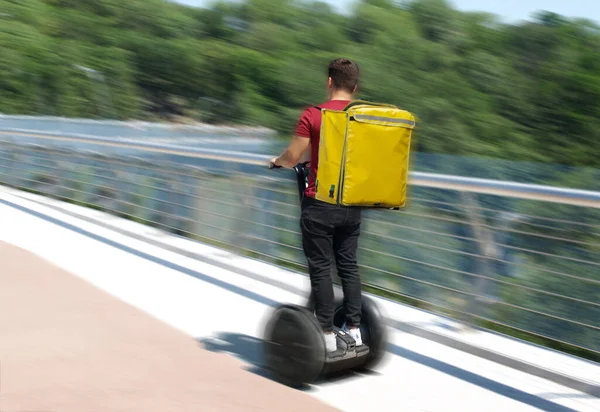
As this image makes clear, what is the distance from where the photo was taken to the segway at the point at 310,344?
462 cm

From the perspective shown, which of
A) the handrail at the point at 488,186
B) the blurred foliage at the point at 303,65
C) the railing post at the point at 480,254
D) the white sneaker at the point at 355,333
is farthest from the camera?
the blurred foliage at the point at 303,65

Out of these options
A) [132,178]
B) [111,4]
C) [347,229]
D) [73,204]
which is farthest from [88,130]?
[111,4]

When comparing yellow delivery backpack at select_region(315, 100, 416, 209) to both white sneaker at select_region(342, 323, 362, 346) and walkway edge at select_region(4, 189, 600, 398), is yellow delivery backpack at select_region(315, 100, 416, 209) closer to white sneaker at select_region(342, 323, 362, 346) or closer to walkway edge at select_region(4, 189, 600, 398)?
white sneaker at select_region(342, 323, 362, 346)

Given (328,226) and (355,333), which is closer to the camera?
(328,226)

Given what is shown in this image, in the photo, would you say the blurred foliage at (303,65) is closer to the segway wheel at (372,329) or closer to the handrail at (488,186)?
the handrail at (488,186)

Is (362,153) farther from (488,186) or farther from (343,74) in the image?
(488,186)

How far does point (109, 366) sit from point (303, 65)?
52.6 meters

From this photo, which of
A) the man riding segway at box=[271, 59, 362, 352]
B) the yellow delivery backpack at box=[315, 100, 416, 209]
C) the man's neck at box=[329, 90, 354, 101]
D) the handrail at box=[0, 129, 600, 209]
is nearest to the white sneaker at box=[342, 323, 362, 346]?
the man riding segway at box=[271, 59, 362, 352]

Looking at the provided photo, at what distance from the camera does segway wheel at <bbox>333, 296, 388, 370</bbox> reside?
496 centimetres

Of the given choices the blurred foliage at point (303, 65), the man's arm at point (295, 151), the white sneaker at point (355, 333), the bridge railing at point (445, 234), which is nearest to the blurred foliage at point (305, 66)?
the blurred foliage at point (303, 65)

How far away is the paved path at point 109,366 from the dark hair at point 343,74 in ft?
5.06

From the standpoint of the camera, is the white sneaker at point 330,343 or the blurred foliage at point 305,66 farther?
the blurred foliage at point 305,66

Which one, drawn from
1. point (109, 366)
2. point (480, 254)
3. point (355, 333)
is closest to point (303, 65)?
point (480, 254)

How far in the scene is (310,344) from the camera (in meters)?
4.61
